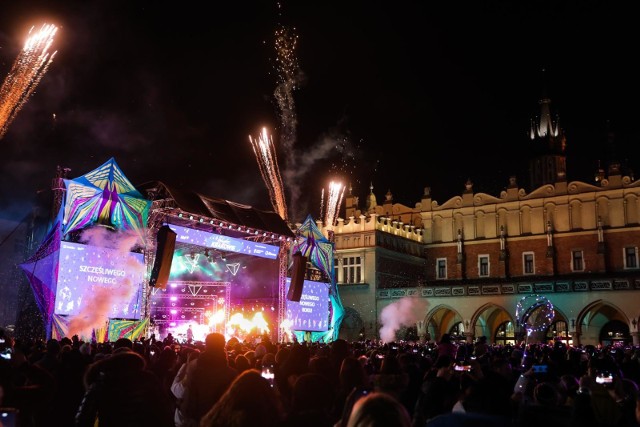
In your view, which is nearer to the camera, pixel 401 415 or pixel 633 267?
pixel 401 415

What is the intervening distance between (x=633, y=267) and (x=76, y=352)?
3699cm

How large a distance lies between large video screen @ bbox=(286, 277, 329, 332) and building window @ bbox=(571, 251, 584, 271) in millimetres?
17269

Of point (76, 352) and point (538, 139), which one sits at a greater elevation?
point (538, 139)

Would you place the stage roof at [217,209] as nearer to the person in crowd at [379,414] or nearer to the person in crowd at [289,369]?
the person in crowd at [289,369]

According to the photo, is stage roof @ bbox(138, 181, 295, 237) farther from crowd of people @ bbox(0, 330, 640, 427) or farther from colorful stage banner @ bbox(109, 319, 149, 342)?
crowd of people @ bbox(0, 330, 640, 427)

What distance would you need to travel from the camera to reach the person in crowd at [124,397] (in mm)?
3863

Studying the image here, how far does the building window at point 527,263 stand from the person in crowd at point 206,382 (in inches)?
1479

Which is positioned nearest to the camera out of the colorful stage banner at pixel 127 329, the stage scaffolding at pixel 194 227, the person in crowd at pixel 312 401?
the person in crowd at pixel 312 401

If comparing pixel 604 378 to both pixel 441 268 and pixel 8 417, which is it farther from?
pixel 441 268

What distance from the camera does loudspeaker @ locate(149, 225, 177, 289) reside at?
66.3 feet

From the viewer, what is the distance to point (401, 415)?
2283 mm

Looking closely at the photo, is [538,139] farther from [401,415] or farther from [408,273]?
[401,415]

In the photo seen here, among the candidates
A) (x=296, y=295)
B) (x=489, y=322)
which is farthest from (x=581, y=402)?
(x=489, y=322)

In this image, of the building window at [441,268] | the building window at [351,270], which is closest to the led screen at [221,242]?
the building window at [351,270]
